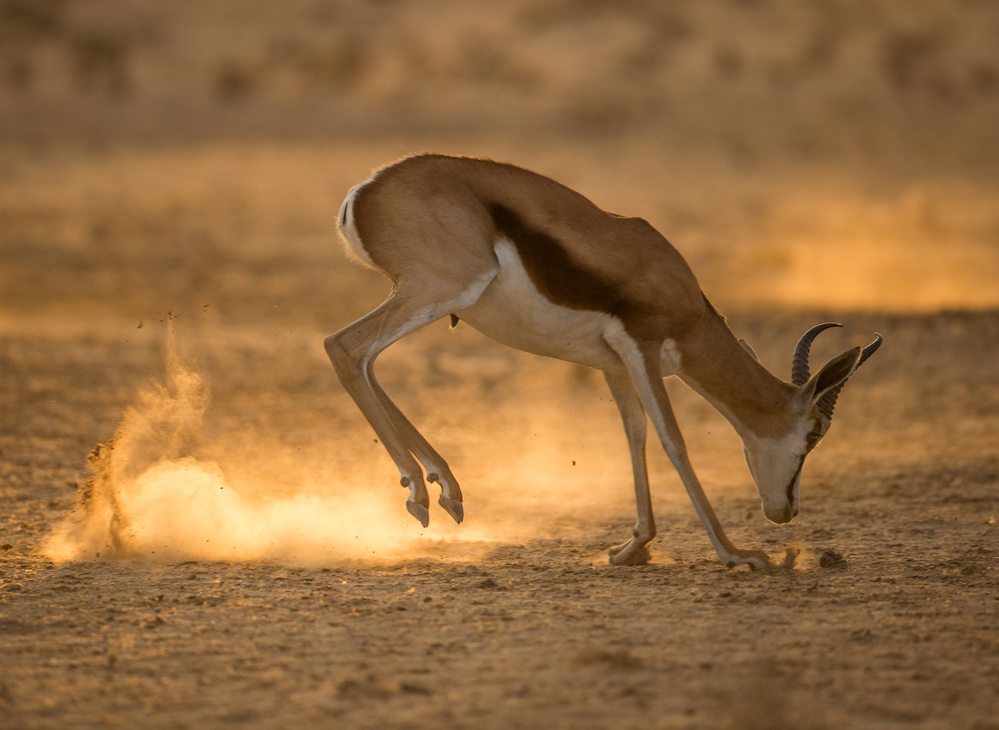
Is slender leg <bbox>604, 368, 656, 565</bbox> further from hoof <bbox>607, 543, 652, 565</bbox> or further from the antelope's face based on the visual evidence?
the antelope's face

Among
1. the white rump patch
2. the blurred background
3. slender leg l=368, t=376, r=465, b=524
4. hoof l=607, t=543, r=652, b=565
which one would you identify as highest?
the blurred background

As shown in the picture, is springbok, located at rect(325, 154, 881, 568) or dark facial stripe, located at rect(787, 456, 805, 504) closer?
springbok, located at rect(325, 154, 881, 568)

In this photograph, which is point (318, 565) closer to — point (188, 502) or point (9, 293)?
point (188, 502)

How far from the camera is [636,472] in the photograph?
7250mm

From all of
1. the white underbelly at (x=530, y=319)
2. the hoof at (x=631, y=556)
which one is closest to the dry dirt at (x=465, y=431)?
the hoof at (x=631, y=556)

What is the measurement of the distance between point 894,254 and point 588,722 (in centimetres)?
1864

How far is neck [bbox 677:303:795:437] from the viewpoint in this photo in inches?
279

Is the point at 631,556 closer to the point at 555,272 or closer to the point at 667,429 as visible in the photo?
the point at 667,429

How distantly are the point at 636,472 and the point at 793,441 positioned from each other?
3.20ft

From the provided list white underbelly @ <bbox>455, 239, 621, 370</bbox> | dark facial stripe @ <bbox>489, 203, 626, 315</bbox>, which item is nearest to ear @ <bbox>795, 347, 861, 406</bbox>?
white underbelly @ <bbox>455, 239, 621, 370</bbox>

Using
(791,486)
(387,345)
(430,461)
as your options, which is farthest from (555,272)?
(791,486)

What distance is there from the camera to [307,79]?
36031 millimetres

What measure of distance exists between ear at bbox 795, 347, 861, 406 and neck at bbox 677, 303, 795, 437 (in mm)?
114

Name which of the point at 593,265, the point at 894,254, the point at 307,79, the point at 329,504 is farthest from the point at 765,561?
the point at 307,79
